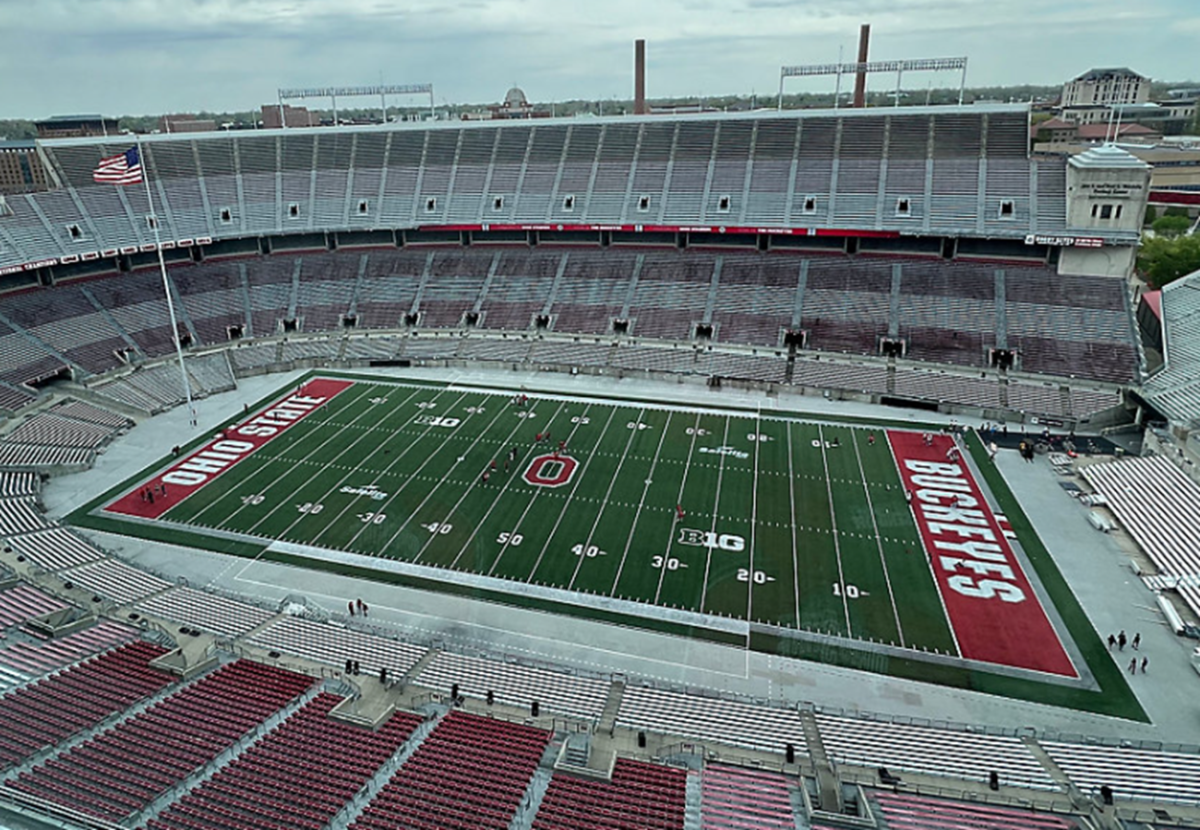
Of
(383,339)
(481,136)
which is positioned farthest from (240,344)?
(481,136)

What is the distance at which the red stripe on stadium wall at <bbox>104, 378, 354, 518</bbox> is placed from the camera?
2848cm

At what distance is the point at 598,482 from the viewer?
29.5m

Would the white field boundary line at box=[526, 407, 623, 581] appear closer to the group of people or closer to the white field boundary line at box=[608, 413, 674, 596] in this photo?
the white field boundary line at box=[608, 413, 674, 596]

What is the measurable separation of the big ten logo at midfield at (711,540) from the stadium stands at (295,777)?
11.8m

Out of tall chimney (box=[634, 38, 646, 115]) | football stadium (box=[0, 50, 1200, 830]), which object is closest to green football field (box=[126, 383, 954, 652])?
football stadium (box=[0, 50, 1200, 830])

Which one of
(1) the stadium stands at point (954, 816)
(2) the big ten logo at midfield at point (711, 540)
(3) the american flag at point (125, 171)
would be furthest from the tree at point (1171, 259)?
(3) the american flag at point (125, 171)

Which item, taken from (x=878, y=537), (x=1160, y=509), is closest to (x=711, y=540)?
(x=878, y=537)

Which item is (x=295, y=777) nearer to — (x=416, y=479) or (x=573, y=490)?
(x=573, y=490)

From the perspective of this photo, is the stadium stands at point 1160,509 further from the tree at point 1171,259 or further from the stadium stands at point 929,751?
the tree at point 1171,259

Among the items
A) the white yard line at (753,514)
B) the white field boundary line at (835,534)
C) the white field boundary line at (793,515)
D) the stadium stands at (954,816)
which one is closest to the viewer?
the stadium stands at (954,816)

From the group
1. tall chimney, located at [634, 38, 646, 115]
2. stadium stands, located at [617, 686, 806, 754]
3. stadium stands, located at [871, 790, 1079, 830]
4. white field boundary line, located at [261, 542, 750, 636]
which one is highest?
tall chimney, located at [634, 38, 646, 115]

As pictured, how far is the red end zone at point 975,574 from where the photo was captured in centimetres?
2023

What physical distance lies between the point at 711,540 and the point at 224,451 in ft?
72.9

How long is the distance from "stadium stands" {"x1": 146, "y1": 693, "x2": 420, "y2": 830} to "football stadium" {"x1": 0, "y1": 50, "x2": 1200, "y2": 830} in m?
0.09
